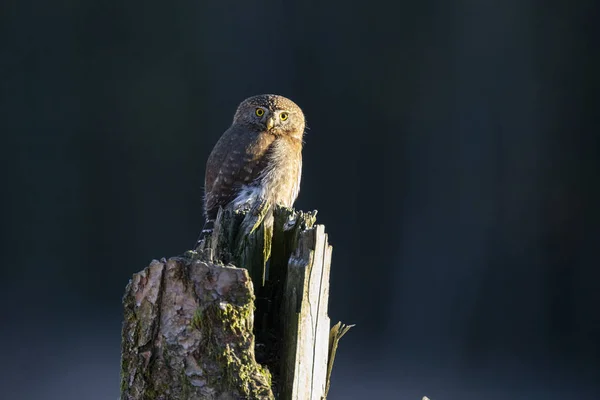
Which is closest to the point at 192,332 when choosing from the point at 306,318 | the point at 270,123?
the point at 306,318

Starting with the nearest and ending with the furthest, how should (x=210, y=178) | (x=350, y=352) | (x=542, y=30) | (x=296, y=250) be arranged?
(x=296, y=250) < (x=210, y=178) < (x=542, y=30) < (x=350, y=352)

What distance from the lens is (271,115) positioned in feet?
13.6

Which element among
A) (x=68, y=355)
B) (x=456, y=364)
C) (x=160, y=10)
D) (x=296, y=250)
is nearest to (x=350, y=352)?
(x=456, y=364)

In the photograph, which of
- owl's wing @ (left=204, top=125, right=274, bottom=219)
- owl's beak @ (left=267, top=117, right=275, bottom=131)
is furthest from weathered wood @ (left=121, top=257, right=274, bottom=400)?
owl's beak @ (left=267, top=117, right=275, bottom=131)

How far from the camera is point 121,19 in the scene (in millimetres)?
6062

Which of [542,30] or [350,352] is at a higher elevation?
[542,30]

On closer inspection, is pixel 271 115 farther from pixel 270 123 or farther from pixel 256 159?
pixel 256 159

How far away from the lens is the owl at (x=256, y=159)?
3811 mm

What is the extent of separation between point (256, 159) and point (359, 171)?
2049 millimetres

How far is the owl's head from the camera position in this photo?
4.13 meters

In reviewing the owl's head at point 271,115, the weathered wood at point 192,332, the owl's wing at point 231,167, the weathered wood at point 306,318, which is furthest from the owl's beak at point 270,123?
the weathered wood at point 192,332

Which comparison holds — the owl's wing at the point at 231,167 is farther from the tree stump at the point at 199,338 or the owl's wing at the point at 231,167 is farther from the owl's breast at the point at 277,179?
the tree stump at the point at 199,338

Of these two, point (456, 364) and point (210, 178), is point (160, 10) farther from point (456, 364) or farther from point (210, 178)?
point (456, 364)

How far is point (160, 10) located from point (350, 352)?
2.86 m
